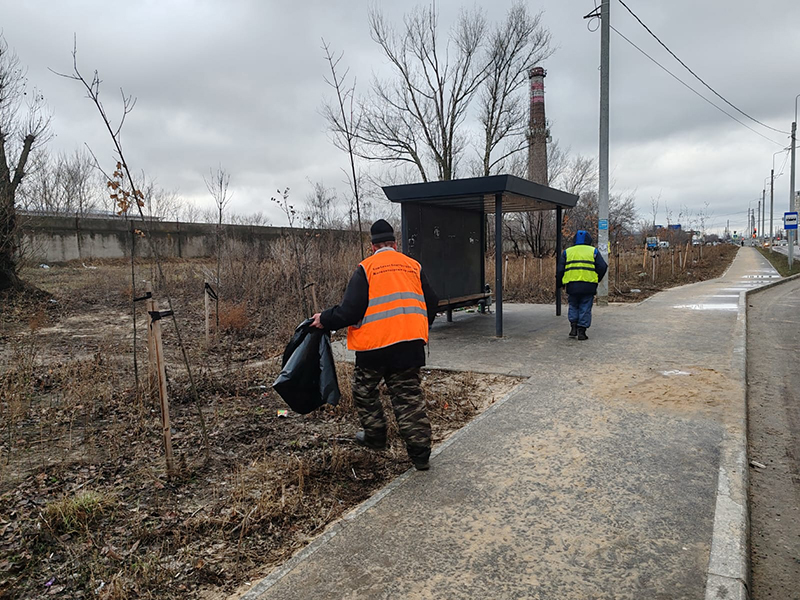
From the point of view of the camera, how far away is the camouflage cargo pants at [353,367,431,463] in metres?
3.75

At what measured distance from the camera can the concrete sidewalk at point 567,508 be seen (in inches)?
99.8

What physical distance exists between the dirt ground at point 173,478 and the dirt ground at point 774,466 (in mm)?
2199

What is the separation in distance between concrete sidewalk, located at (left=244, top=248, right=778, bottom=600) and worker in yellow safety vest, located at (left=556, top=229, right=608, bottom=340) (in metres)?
2.40

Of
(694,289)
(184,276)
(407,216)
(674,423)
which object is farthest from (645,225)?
(674,423)

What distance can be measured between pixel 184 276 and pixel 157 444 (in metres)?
15.2

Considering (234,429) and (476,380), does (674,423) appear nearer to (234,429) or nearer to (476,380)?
(476,380)

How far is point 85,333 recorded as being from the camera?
983 cm

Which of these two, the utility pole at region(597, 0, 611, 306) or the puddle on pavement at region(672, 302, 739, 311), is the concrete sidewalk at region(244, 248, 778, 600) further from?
the utility pole at region(597, 0, 611, 306)

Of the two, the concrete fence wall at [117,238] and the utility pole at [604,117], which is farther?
the concrete fence wall at [117,238]

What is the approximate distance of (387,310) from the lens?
12.5 feet

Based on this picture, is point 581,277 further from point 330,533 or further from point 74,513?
point 74,513

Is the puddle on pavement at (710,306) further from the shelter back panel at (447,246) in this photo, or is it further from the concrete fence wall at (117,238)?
the concrete fence wall at (117,238)

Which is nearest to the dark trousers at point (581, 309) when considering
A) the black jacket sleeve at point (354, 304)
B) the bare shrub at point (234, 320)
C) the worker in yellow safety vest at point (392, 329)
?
the worker in yellow safety vest at point (392, 329)

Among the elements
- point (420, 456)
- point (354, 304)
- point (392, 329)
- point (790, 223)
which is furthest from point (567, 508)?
point (790, 223)
